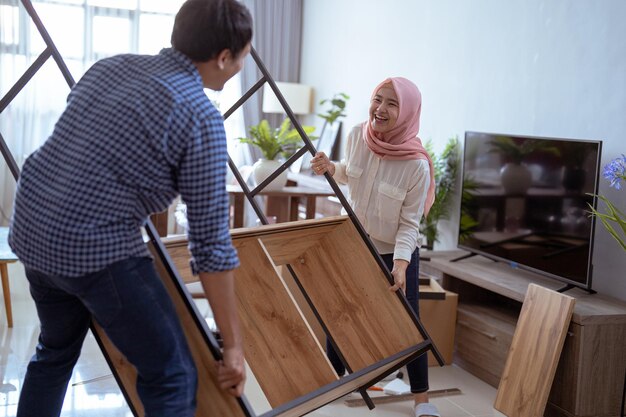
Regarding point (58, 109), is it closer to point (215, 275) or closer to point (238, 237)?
point (238, 237)

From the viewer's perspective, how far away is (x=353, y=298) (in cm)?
261

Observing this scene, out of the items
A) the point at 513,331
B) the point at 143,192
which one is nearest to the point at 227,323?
the point at 143,192

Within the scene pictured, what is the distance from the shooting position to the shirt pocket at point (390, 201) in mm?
2850

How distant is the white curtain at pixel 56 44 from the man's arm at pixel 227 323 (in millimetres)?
5492

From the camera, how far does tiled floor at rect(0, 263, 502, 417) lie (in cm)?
302

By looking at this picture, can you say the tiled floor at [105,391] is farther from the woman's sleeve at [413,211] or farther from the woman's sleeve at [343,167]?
the woman's sleeve at [343,167]

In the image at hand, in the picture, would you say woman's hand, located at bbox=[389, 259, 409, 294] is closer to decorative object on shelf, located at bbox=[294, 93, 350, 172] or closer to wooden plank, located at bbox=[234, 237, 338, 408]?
wooden plank, located at bbox=[234, 237, 338, 408]

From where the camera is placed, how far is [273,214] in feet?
17.0

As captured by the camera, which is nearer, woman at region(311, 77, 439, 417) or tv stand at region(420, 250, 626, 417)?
woman at region(311, 77, 439, 417)

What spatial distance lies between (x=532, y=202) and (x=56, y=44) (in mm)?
4903

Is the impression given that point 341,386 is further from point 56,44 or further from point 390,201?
point 56,44

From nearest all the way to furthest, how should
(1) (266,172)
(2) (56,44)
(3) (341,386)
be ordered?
(3) (341,386), (1) (266,172), (2) (56,44)

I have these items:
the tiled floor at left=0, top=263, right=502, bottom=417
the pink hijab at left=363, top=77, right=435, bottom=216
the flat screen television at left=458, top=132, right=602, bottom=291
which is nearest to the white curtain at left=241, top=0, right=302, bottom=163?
the flat screen television at left=458, top=132, right=602, bottom=291

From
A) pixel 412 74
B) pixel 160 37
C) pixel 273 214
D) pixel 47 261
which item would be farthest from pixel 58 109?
pixel 47 261
